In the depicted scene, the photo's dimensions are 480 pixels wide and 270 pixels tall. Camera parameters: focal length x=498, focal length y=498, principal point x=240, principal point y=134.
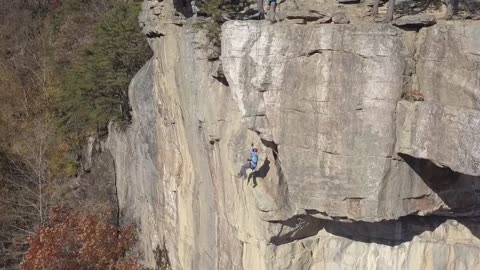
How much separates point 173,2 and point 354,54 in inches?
346

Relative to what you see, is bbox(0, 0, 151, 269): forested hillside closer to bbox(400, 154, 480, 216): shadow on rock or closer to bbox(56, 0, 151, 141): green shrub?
bbox(56, 0, 151, 141): green shrub

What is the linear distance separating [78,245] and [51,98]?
46.2 ft

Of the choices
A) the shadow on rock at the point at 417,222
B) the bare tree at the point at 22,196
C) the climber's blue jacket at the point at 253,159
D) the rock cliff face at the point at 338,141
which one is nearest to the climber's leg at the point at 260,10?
the rock cliff face at the point at 338,141

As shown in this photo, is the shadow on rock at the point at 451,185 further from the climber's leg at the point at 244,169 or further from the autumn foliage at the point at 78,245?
the autumn foliage at the point at 78,245

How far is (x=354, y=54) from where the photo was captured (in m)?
11.6

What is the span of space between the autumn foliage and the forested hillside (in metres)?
0.77

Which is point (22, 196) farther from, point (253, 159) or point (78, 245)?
point (253, 159)

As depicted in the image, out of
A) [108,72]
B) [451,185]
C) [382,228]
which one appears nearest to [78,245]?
[108,72]

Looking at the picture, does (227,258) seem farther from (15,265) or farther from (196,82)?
(15,265)

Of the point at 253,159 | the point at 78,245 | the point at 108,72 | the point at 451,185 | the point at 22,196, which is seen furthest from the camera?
the point at 22,196

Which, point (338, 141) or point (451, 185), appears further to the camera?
point (451, 185)

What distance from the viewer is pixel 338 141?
1220 centimetres

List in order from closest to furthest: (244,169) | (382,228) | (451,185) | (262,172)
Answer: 1. (451,185)
2. (244,169)
3. (262,172)
4. (382,228)

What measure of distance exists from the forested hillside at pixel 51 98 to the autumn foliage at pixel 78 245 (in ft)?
2.53
